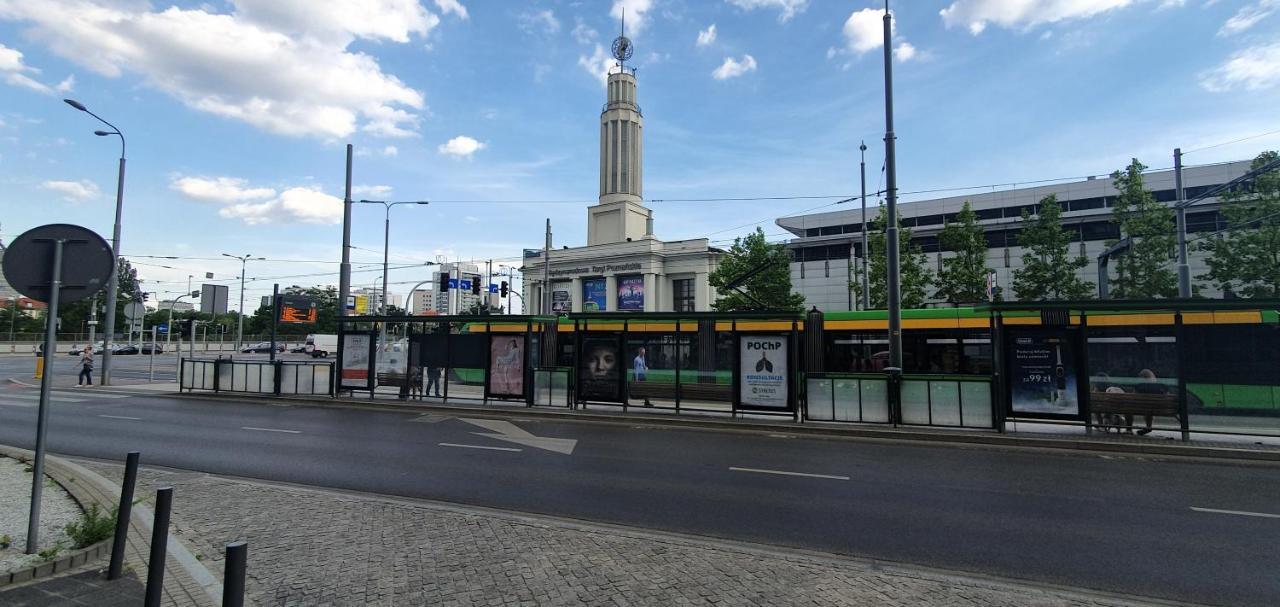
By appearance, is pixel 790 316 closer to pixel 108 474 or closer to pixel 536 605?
pixel 536 605

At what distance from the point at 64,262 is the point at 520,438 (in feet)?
26.4

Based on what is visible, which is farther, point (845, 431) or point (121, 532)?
point (845, 431)

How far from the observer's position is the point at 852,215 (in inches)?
2436

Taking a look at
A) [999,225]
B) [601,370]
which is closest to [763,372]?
[601,370]

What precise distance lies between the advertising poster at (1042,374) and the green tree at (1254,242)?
18.7m

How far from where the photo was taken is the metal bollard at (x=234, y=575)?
9.23 ft

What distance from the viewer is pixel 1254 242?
24.8m

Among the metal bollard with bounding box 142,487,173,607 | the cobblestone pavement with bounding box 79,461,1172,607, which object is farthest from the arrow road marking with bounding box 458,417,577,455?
the metal bollard with bounding box 142,487,173,607

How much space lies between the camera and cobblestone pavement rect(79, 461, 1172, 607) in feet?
14.4

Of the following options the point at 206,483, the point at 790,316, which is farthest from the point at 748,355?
the point at 206,483

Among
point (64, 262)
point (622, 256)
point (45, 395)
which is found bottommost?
point (45, 395)

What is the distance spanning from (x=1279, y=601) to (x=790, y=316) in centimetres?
1050

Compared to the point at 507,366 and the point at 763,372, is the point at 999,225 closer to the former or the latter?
the point at 763,372

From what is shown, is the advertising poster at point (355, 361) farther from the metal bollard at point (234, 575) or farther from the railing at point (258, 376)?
the metal bollard at point (234, 575)
